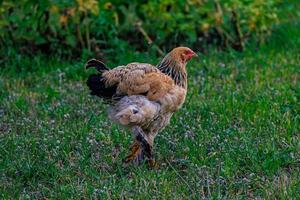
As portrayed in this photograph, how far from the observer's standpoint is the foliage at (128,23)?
911 cm

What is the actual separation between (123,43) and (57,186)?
12.2 feet

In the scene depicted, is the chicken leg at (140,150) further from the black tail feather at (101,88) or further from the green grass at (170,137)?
the black tail feather at (101,88)

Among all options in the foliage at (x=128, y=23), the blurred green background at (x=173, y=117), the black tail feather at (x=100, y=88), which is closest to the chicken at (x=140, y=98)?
the black tail feather at (x=100, y=88)

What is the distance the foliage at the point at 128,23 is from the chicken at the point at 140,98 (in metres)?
2.99

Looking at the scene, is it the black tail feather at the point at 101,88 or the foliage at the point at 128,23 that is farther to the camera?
the foliage at the point at 128,23

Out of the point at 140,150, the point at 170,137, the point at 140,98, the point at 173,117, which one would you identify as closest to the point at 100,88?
the point at 140,98

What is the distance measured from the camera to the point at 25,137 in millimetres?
6750

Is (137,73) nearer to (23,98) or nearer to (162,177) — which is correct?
(162,177)

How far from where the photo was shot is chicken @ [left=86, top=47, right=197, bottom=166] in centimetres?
591

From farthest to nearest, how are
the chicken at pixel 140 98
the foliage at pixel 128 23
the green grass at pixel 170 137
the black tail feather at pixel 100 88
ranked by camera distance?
the foliage at pixel 128 23 → the black tail feather at pixel 100 88 → the chicken at pixel 140 98 → the green grass at pixel 170 137

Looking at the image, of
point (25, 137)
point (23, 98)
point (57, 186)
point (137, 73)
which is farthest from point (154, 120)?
point (23, 98)

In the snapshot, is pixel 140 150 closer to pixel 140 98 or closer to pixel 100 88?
pixel 140 98

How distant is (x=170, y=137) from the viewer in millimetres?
6695

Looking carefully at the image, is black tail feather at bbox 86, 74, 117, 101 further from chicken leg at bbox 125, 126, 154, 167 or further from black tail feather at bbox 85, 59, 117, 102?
chicken leg at bbox 125, 126, 154, 167
